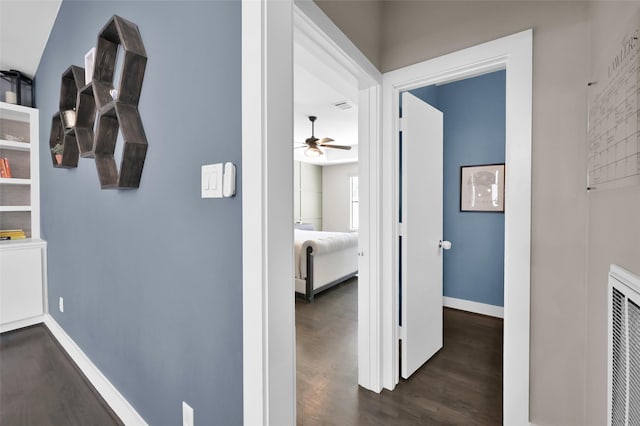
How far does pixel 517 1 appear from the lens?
1.46 metres

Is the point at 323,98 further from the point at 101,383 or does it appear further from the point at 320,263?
the point at 101,383

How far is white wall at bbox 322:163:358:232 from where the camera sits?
326 inches

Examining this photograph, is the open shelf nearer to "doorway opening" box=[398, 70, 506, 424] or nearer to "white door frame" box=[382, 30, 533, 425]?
"doorway opening" box=[398, 70, 506, 424]

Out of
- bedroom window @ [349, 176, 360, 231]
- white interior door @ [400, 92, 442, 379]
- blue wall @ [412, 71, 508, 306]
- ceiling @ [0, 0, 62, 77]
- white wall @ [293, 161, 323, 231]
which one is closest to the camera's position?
white interior door @ [400, 92, 442, 379]

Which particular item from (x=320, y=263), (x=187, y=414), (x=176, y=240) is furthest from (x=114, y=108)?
(x=320, y=263)

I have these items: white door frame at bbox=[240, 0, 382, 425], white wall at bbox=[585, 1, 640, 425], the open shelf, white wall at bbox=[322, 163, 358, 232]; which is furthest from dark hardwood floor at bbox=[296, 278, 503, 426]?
white wall at bbox=[322, 163, 358, 232]

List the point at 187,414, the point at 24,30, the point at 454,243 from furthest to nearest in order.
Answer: the point at 454,243
the point at 24,30
the point at 187,414

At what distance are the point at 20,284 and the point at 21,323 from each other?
391 mm

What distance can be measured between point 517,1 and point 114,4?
7.14 feet

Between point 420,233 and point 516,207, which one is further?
point 420,233

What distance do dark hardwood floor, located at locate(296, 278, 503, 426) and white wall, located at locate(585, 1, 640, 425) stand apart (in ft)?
2.22

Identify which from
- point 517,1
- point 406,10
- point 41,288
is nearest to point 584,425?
point 517,1

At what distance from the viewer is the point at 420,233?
2.12m

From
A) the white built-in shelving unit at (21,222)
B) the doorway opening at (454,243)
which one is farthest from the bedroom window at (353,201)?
the white built-in shelving unit at (21,222)
